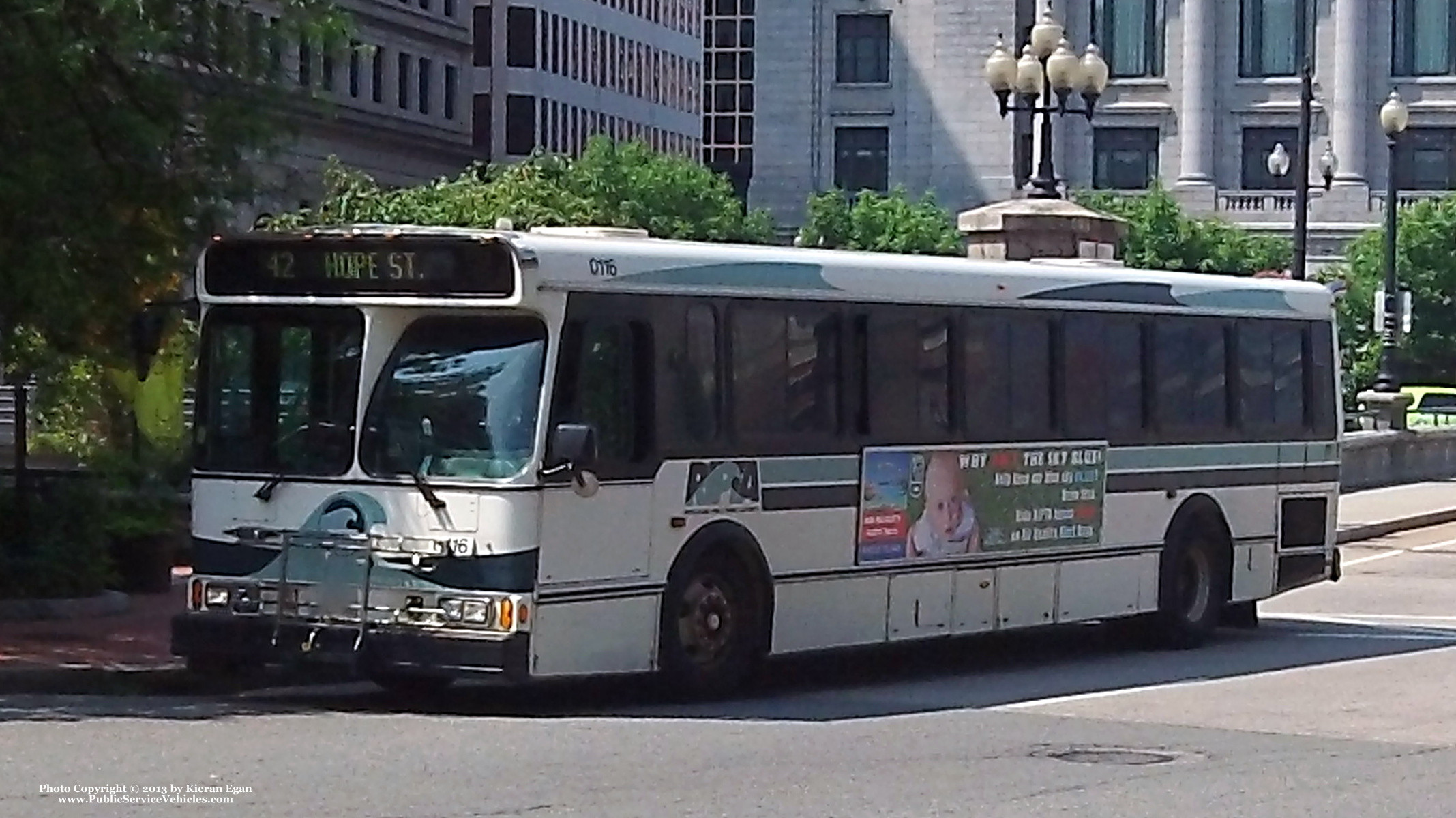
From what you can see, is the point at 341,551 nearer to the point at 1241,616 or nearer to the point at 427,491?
the point at 427,491

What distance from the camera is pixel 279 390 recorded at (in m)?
16.5

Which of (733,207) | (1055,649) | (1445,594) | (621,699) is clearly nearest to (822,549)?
(621,699)

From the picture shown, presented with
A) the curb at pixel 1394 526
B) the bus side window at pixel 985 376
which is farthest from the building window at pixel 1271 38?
the bus side window at pixel 985 376

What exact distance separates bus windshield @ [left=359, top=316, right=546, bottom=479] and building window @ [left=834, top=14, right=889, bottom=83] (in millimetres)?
85172

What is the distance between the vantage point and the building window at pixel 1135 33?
9938 centimetres

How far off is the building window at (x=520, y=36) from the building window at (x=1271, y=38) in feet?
84.2

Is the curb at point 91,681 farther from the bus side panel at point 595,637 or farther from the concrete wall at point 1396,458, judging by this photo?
the concrete wall at point 1396,458

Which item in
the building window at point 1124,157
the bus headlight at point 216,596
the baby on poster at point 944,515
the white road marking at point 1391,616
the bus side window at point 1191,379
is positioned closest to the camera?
the bus headlight at point 216,596

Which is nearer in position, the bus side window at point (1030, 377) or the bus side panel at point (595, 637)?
the bus side panel at point (595, 637)

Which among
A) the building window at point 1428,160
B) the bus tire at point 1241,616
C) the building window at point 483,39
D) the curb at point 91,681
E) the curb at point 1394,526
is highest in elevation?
the building window at point 483,39

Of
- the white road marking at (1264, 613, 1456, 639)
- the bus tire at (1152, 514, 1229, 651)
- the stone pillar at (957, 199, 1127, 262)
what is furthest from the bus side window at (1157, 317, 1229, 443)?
the stone pillar at (957, 199, 1127, 262)

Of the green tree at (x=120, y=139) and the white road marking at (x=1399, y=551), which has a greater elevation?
the green tree at (x=120, y=139)

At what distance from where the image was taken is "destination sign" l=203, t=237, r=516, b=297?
1587 cm

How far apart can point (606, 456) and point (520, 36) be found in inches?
3072
